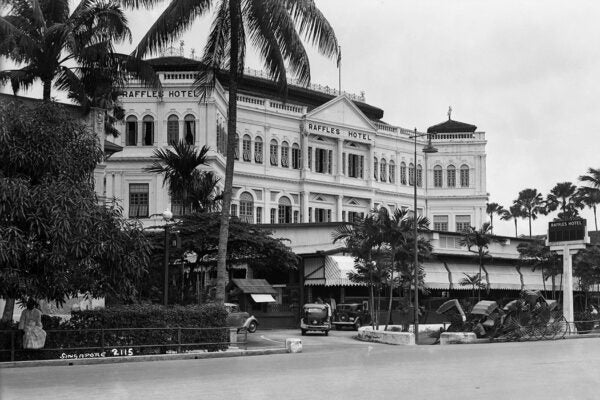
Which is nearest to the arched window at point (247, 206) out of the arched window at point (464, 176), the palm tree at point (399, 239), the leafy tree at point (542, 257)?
the leafy tree at point (542, 257)

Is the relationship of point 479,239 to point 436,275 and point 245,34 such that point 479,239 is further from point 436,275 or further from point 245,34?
point 245,34

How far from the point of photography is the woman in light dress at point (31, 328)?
21.2m

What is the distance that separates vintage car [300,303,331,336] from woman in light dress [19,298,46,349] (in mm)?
19776

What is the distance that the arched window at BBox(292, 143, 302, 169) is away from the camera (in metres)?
65.5

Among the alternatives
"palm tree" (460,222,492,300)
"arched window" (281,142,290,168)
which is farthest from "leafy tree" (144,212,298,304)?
"arched window" (281,142,290,168)

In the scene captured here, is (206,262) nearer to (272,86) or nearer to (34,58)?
(34,58)

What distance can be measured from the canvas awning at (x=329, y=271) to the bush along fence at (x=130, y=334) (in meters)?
20.8

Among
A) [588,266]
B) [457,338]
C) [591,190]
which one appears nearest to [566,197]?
[591,190]

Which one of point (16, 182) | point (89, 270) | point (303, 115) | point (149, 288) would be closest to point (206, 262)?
point (149, 288)

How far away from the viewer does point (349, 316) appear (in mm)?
44531

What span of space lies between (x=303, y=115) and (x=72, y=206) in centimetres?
4586

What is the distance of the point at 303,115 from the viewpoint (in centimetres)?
6556

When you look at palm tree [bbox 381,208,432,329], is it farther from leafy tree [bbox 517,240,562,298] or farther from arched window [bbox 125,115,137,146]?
arched window [bbox 125,115,137,146]

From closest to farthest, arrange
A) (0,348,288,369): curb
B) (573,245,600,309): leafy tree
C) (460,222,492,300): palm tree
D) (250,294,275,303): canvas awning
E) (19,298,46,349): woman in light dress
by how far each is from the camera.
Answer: (0,348,288,369): curb
(19,298,46,349): woman in light dress
(250,294,275,303): canvas awning
(460,222,492,300): palm tree
(573,245,600,309): leafy tree
